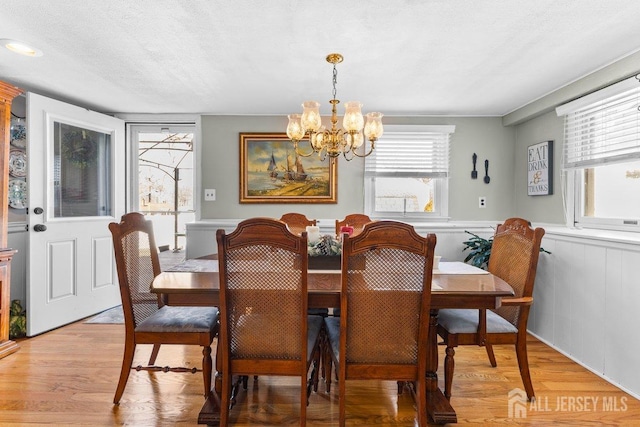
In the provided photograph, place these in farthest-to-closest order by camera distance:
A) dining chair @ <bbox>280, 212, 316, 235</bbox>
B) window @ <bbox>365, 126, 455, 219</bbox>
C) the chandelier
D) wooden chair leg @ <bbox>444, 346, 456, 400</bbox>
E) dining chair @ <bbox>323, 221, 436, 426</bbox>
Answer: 1. window @ <bbox>365, 126, 455, 219</bbox>
2. dining chair @ <bbox>280, 212, 316, 235</bbox>
3. the chandelier
4. wooden chair leg @ <bbox>444, 346, 456, 400</bbox>
5. dining chair @ <bbox>323, 221, 436, 426</bbox>

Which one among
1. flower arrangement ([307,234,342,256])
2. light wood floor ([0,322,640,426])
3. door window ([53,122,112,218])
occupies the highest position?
door window ([53,122,112,218])

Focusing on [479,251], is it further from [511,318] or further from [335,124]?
[335,124]

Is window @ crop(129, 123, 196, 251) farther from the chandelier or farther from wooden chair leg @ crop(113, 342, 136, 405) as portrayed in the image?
wooden chair leg @ crop(113, 342, 136, 405)

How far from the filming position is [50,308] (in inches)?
122

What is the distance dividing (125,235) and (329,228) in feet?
7.00

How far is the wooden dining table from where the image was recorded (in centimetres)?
162

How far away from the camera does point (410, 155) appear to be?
3.88 metres

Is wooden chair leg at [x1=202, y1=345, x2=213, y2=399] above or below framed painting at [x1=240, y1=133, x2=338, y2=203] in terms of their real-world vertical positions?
below

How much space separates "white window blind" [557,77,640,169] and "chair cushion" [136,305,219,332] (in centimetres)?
300

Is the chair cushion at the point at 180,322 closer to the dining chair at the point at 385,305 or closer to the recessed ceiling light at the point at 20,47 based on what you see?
the dining chair at the point at 385,305

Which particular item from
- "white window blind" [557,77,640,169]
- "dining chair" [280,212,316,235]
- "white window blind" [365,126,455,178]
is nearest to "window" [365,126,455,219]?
"white window blind" [365,126,455,178]

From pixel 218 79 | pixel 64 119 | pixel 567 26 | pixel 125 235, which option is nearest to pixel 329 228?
pixel 218 79

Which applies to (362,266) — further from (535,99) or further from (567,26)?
(535,99)

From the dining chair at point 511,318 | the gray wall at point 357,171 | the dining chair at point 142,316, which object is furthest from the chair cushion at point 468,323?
the gray wall at point 357,171
